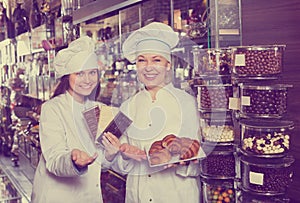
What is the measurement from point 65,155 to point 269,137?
927 millimetres

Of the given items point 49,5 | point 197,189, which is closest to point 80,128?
point 197,189

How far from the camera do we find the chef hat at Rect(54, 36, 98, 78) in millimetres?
2209

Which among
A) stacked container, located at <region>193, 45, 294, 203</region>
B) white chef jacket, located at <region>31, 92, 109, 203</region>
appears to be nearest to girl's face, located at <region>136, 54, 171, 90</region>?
stacked container, located at <region>193, 45, 294, 203</region>

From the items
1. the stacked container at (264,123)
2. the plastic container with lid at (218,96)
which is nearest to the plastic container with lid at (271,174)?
the stacked container at (264,123)

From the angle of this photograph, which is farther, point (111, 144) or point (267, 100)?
point (111, 144)

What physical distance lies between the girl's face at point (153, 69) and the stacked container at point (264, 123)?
0.29m

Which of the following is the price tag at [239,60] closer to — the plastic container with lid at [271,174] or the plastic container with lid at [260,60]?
the plastic container with lid at [260,60]

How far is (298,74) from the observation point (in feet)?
5.82

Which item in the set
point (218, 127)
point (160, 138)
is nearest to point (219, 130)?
point (218, 127)

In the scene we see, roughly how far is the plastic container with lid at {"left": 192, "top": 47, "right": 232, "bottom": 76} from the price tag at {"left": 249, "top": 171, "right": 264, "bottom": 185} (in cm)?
38

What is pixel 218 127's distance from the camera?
185cm

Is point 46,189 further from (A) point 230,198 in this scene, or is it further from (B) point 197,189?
(A) point 230,198

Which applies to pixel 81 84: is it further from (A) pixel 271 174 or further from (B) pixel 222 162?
(A) pixel 271 174

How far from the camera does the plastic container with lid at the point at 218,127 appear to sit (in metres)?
1.84
